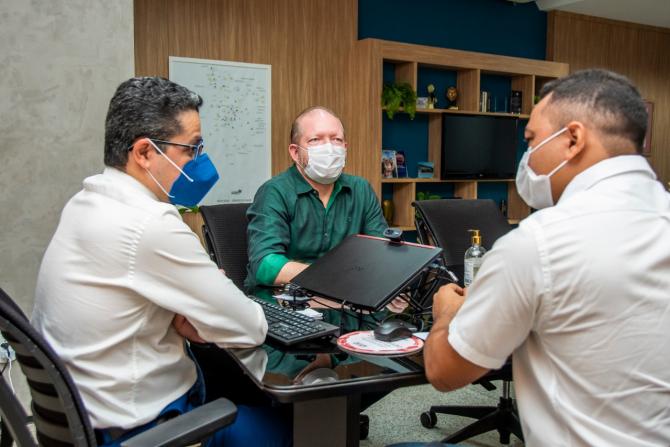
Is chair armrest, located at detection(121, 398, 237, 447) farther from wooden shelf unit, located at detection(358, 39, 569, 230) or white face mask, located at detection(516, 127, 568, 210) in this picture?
wooden shelf unit, located at detection(358, 39, 569, 230)

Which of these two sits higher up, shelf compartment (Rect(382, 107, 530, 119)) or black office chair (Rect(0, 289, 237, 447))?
shelf compartment (Rect(382, 107, 530, 119))

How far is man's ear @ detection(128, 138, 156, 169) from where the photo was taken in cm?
136

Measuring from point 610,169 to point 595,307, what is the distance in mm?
245

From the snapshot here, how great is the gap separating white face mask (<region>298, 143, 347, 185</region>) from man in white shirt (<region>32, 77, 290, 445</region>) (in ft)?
3.60

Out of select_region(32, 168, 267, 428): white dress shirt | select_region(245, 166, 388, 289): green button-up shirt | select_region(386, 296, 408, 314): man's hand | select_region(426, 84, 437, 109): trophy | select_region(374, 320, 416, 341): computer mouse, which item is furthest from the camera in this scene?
select_region(426, 84, 437, 109): trophy

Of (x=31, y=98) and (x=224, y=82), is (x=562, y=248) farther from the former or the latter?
(x=224, y=82)

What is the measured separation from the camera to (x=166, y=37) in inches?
162

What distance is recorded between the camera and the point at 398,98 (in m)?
4.95

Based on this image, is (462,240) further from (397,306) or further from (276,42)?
(276,42)

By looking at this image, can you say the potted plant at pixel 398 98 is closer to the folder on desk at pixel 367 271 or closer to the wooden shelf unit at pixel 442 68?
the wooden shelf unit at pixel 442 68

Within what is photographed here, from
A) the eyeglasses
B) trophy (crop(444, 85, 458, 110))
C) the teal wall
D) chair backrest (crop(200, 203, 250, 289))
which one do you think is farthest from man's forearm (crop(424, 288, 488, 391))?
trophy (crop(444, 85, 458, 110))

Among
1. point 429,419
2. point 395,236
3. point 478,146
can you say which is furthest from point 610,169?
point 478,146

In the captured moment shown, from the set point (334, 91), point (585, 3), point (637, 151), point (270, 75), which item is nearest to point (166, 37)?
point (270, 75)

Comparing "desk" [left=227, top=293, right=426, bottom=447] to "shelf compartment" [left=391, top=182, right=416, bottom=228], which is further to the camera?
"shelf compartment" [left=391, top=182, right=416, bottom=228]
